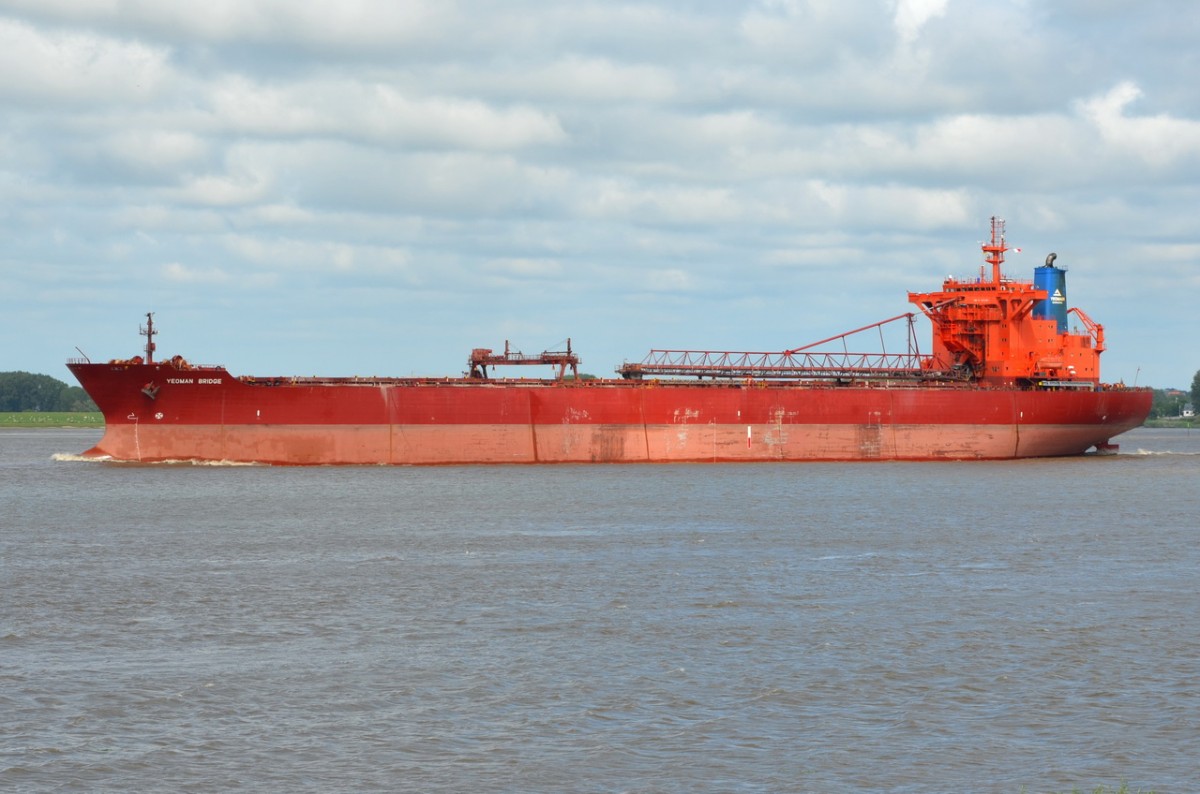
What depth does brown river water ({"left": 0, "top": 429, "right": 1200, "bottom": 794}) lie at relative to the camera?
40.4 ft

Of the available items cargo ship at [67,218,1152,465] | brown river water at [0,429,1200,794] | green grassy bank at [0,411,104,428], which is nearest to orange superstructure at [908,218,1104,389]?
cargo ship at [67,218,1152,465]

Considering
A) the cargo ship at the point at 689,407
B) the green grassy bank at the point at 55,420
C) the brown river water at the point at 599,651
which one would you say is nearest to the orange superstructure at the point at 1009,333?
the cargo ship at the point at 689,407

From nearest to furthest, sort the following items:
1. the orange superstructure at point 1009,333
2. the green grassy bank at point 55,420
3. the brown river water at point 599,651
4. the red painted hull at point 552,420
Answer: the brown river water at point 599,651 < the red painted hull at point 552,420 < the orange superstructure at point 1009,333 < the green grassy bank at point 55,420

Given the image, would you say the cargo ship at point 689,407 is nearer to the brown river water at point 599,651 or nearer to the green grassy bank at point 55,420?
the brown river water at point 599,651

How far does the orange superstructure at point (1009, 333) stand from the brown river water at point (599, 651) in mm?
21185

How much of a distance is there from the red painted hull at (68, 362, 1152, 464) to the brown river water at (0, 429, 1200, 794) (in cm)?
1109

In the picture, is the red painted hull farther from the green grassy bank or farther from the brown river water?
the green grassy bank

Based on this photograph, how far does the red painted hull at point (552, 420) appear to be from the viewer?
44.4 metres

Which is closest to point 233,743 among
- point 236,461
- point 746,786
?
point 746,786

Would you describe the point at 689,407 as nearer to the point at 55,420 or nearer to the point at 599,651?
the point at 599,651

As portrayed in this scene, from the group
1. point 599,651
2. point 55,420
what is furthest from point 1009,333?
point 55,420

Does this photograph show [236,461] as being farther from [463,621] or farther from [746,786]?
[746,786]

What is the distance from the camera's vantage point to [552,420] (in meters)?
46.9

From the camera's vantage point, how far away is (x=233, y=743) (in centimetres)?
1288
